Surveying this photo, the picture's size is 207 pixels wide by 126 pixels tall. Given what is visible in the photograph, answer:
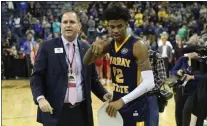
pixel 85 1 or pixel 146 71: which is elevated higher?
pixel 85 1

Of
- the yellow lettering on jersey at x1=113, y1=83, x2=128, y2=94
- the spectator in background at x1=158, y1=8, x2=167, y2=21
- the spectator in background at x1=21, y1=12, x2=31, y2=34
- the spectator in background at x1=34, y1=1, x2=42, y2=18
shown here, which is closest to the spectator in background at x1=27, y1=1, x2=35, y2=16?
the spectator in background at x1=34, y1=1, x2=42, y2=18

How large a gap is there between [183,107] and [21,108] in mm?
4546

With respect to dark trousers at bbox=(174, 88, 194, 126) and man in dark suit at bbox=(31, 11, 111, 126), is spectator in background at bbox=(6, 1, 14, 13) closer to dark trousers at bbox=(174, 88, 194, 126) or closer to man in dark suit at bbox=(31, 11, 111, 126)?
dark trousers at bbox=(174, 88, 194, 126)

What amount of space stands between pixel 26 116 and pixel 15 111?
69 cm

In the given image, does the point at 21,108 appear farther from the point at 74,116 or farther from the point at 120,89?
the point at 120,89

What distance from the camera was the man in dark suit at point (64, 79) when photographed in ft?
12.8

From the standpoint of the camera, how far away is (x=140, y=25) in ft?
61.0

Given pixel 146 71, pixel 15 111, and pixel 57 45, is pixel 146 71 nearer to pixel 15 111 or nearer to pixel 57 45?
pixel 57 45

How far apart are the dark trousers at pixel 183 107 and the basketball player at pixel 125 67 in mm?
2194

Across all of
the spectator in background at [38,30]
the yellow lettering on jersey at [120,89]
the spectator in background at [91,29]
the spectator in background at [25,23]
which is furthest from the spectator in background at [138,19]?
the yellow lettering on jersey at [120,89]

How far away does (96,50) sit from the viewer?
3.58 meters

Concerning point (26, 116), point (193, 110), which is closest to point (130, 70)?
point (193, 110)

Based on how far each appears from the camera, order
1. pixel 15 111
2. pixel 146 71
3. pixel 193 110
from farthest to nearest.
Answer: pixel 15 111
pixel 193 110
pixel 146 71

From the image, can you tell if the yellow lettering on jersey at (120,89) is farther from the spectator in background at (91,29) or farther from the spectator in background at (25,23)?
the spectator in background at (25,23)
